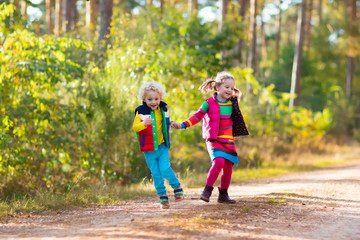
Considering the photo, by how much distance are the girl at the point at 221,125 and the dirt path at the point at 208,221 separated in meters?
0.50

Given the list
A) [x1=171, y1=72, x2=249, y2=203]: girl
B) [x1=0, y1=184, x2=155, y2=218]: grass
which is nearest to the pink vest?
[x1=171, y1=72, x2=249, y2=203]: girl

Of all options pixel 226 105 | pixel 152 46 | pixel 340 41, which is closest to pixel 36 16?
pixel 152 46

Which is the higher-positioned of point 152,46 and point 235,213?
point 152,46

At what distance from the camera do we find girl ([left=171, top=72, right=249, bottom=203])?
609cm

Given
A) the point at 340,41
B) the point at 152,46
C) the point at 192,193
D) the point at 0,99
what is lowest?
the point at 192,193

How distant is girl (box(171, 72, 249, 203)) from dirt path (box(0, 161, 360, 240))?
0.50 meters

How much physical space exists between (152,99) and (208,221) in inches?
72.6

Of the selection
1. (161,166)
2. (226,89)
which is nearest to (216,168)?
Answer: (161,166)

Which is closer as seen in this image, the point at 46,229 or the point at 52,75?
the point at 46,229

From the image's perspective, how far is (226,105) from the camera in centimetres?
622

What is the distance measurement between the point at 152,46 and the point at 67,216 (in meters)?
6.91

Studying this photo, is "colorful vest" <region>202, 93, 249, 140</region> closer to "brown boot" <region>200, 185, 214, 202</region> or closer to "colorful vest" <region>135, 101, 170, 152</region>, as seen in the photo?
"colorful vest" <region>135, 101, 170, 152</region>

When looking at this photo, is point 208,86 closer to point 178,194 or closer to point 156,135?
point 156,135

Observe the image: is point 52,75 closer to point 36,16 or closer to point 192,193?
point 36,16
